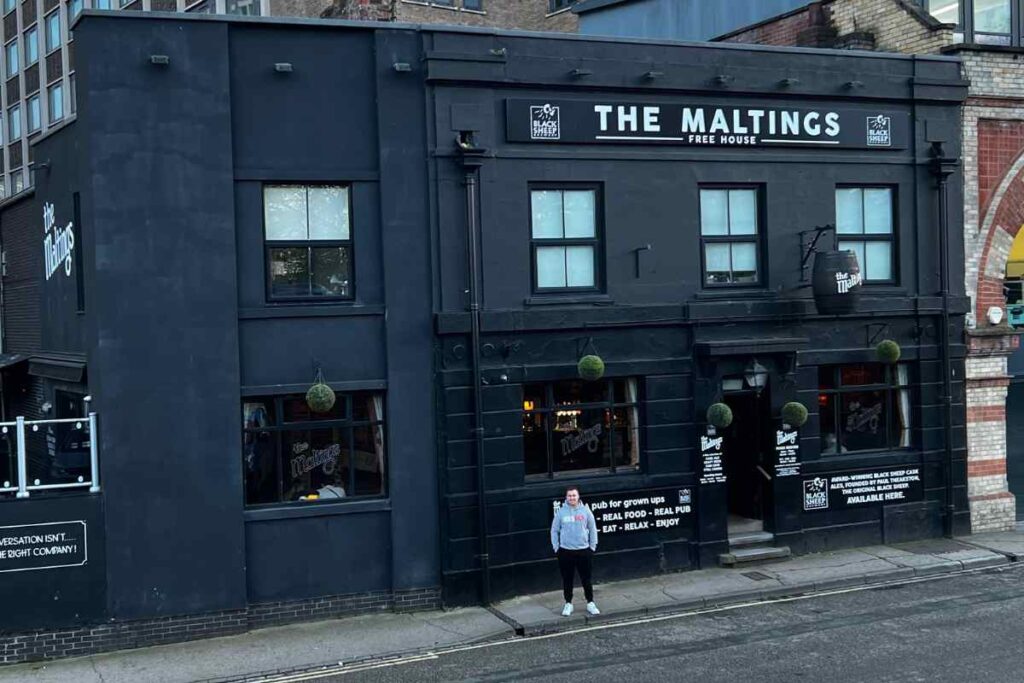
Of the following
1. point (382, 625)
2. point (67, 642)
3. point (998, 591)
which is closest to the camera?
point (67, 642)

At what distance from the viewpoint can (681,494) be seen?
1677cm

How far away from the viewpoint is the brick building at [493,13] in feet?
107

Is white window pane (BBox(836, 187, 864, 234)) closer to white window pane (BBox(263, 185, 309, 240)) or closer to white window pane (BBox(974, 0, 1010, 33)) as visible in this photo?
white window pane (BBox(974, 0, 1010, 33))

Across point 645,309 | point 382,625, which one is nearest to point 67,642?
point 382,625

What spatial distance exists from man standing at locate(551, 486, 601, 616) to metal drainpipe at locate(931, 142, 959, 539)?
7.11 m

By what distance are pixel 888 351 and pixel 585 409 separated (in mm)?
5007

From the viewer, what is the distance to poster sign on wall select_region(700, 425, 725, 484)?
1684 cm

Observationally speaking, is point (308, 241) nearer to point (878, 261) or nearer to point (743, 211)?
point (743, 211)

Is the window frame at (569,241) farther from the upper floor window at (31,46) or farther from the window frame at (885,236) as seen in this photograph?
the upper floor window at (31,46)

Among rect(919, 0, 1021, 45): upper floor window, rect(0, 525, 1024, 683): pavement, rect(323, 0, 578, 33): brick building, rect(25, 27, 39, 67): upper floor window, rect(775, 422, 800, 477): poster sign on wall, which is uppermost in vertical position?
rect(25, 27, 39, 67): upper floor window

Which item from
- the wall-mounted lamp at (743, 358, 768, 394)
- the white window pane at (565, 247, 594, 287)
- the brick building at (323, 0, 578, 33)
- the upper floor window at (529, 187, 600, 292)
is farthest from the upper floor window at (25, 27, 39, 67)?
the wall-mounted lamp at (743, 358, 768, 394)

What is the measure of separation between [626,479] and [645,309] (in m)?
2.49

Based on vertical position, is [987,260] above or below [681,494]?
above

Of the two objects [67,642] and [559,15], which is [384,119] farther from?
[559,15]
